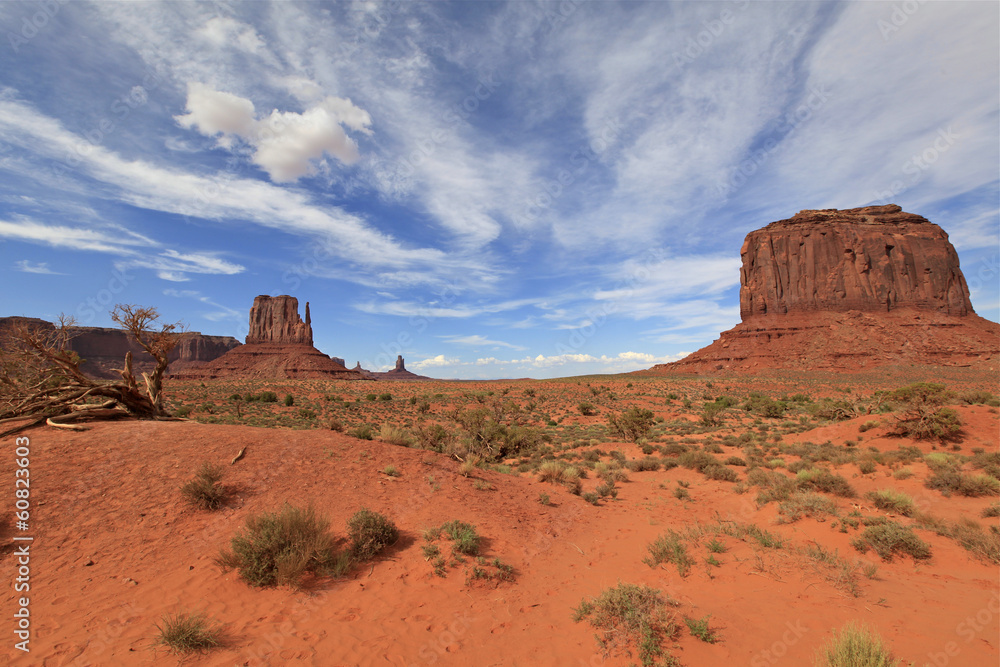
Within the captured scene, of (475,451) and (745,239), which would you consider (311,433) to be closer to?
(475,451)

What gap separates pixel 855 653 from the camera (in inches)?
148

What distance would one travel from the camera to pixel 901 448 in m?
12.3

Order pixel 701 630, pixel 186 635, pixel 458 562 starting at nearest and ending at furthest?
pixel 186 635
pixel 701 630
pixel 458 562

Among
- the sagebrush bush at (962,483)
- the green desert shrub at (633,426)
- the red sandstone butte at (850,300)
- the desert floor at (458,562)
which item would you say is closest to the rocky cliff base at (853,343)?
the red sandstone butte at (850,300)

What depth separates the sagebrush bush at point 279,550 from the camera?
18.4ft

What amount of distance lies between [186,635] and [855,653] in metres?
6.97

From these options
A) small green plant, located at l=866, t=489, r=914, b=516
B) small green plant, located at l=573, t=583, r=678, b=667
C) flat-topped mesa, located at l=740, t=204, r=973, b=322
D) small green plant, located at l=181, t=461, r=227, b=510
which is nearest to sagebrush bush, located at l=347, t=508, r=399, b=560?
small green plant, located at l=181, t=461, r=227, b=510

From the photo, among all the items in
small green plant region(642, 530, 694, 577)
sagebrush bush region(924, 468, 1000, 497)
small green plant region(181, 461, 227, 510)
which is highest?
small green plant region(181, 461, 227, 510)

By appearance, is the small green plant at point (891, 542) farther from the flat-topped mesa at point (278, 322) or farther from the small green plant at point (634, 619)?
the flat-topped mesa at point (278, 322)

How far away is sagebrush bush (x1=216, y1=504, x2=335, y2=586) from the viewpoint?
5613 mm

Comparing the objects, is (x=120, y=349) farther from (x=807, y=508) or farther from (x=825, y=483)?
(x=825, y=483)

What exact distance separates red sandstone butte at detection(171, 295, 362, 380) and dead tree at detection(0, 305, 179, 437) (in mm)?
79415

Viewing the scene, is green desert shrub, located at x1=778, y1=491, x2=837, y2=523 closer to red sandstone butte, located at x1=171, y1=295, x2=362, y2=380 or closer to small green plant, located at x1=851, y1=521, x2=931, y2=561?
small green plant, located at x1=851, y1=521, x2=931, y2=561

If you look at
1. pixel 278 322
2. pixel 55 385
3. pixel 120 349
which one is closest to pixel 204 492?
pixel 55 385
